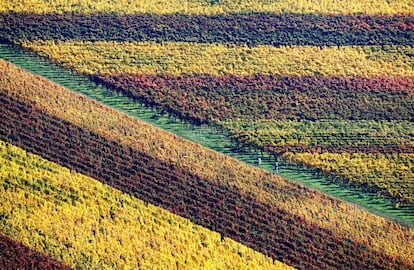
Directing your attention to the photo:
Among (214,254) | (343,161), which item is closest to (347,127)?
(343,161)

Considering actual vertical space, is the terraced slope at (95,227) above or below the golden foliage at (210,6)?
below

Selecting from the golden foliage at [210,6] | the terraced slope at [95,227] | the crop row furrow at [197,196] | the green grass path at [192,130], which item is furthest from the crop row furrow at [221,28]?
the terraced slope at [95,227]

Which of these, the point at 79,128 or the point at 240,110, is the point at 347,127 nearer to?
the point at 240,110

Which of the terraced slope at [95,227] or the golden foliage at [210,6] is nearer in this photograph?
the terraced slope at [95,227]

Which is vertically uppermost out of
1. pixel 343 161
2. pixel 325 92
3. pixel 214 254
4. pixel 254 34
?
pixel 254 34

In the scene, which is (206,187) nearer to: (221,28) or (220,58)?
(220,58)

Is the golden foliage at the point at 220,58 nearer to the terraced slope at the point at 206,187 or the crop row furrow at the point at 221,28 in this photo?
the crop row furrow at the point at 221,28
